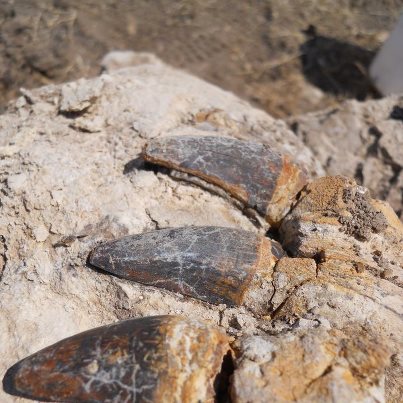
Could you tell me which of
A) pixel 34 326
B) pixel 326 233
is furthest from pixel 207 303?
pixel 34 326

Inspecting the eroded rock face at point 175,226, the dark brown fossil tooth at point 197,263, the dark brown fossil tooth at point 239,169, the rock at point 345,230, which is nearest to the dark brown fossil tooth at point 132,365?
the eroded rock face at point 175,226

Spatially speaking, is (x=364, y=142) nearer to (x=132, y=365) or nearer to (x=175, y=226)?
(x=175, y=226)

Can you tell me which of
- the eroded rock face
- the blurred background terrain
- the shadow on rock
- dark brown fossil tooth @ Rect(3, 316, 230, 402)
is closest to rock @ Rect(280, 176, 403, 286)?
the eroded rock face

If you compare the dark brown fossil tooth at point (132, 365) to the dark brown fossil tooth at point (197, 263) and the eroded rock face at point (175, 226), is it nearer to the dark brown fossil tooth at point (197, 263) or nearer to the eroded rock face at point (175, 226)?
the eroded rock face at point (175, 226)

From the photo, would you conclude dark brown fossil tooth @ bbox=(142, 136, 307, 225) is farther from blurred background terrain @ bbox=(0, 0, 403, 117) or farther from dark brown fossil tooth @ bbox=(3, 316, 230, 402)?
blurred background terrain @ bbox=(0, 0, 403, 117)

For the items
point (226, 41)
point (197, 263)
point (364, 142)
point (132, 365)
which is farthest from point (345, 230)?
point (226, 41)

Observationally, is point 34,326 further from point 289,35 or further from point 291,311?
point 289,35
